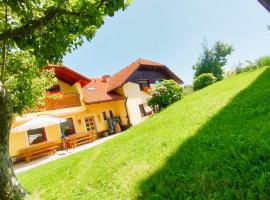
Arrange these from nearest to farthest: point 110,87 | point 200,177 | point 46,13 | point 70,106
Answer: point 200,177, point 46,13, point 70,106, point 110,87

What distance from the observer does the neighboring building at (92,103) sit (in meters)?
23.0

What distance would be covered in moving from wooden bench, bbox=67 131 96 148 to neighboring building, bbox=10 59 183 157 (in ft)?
5.48

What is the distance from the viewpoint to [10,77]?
8.96 metres

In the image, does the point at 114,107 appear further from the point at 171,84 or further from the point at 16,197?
the point at 16,197

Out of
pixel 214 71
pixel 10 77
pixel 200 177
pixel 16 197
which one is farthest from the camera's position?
pixel 214 71

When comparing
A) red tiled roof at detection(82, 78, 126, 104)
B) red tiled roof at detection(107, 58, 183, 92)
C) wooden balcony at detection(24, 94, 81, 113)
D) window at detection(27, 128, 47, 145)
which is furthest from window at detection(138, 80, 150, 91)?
window at detection(27, 128, 47, 145)

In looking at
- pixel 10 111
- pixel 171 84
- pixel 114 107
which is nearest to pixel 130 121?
pixel 114 107

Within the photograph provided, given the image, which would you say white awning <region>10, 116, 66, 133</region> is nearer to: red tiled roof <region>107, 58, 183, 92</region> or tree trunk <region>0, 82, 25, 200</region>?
red tiled roof <region>107, 58, 183, 92</region>

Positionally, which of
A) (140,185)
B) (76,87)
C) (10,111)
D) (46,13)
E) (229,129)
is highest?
(76,87)

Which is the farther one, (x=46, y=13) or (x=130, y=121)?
(x=130, y=121)

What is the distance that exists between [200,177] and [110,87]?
1080 inches

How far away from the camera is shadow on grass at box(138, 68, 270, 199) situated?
3291 mm

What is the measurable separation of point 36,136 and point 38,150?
2496mm

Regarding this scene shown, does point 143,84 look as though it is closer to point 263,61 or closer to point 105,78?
point 105,78
